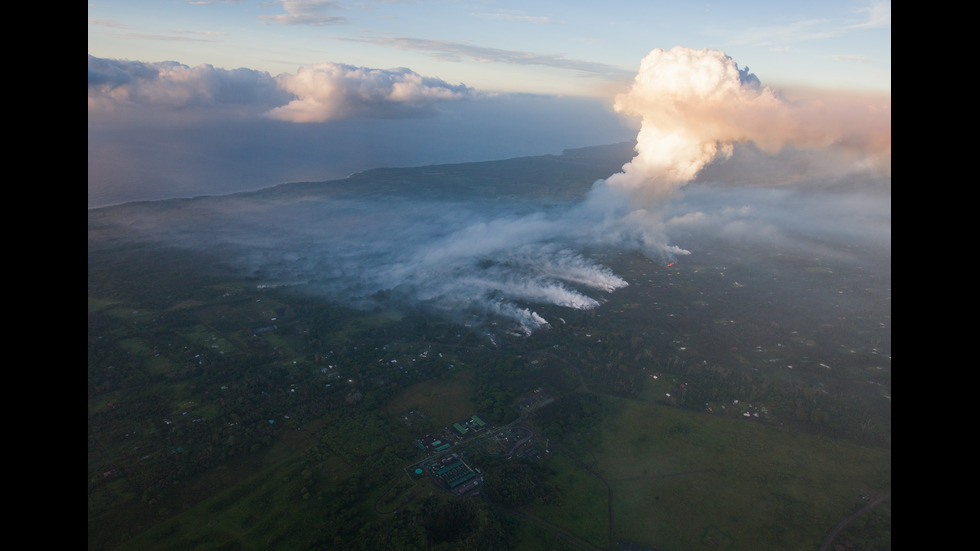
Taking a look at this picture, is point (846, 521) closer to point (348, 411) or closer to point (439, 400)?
point (439, 400)

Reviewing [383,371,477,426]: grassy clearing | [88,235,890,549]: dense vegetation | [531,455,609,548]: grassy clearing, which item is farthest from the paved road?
[383,371,477,426]: grassy clearing

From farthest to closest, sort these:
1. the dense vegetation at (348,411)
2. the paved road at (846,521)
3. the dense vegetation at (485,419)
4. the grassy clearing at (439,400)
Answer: the grassy clearing at (439,400), the dense vegetation at (485,419), the dense vegetation at (348,411), the paved road at (846,521)

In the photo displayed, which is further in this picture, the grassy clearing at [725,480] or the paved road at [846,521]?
the grassy clearing at [725,480]

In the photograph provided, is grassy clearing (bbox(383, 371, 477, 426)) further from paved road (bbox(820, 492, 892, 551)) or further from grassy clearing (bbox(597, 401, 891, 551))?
paved road (bbox(820, 492, 892, 551))

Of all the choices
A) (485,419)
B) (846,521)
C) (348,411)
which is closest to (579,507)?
(485,419)

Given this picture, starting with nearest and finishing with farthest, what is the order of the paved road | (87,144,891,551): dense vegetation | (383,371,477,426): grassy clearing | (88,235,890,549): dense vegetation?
1. the paved road
2. (88,235,890,549): dense vegetation
3. (87,144,891,551): dense vegetation
4. (383,371,477,426): grassy clearing

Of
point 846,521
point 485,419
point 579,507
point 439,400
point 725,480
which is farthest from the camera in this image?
point 439,400

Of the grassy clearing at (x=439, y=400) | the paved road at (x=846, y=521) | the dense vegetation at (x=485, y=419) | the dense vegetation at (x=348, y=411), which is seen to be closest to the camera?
the paved road at (x=846, y=521)

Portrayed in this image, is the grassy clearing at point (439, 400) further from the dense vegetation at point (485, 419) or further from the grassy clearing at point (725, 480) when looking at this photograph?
the grassy clearing at point (725, 480)

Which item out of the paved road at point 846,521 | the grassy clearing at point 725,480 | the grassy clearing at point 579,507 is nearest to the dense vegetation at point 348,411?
the grassy clearing at point 579,507

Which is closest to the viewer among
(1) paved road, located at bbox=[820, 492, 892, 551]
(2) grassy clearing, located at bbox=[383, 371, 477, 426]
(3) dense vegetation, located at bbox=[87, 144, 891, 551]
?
(1) paved road, located at bbox=[820, 492, 892, 551]
